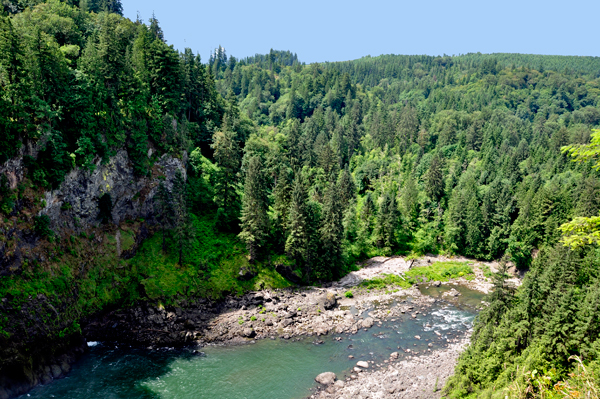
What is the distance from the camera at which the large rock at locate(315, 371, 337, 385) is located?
42.7 m

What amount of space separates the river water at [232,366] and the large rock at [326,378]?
37.6 inches

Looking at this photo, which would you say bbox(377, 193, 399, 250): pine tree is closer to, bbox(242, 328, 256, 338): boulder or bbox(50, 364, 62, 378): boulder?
bbox(242, 328, 256, 338): boulder

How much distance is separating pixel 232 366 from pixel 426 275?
47685 millimetres

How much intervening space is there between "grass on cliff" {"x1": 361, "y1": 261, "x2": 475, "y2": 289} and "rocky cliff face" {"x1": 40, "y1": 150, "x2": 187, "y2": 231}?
141ft

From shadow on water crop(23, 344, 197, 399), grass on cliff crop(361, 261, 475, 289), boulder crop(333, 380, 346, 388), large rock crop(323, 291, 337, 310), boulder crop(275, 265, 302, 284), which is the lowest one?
grass on cliff crop(361, 261, 475, 289)

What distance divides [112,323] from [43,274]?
37.2 feet

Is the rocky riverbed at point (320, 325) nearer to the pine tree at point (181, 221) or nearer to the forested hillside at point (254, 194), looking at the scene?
the forested hillside at point (254, 194)

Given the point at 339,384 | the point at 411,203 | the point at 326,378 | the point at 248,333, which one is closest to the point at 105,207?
the point at 248,333

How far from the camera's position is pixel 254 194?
65.2 metres

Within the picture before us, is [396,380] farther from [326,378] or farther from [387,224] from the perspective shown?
[387,224]

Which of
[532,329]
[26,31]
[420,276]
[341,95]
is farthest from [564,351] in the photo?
[341,95]

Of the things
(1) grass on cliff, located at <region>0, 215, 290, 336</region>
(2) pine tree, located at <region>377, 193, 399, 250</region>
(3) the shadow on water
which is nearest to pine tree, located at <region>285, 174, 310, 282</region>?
(1) grass on cliff, located at <region>0, 215, 290, 336</region>

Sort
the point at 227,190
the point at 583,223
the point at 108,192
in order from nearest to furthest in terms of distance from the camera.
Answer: the point at 583,223 → the point at 108,192 → the point at 227,190

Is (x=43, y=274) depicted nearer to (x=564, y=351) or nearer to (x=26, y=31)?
(x=26, y=31)
